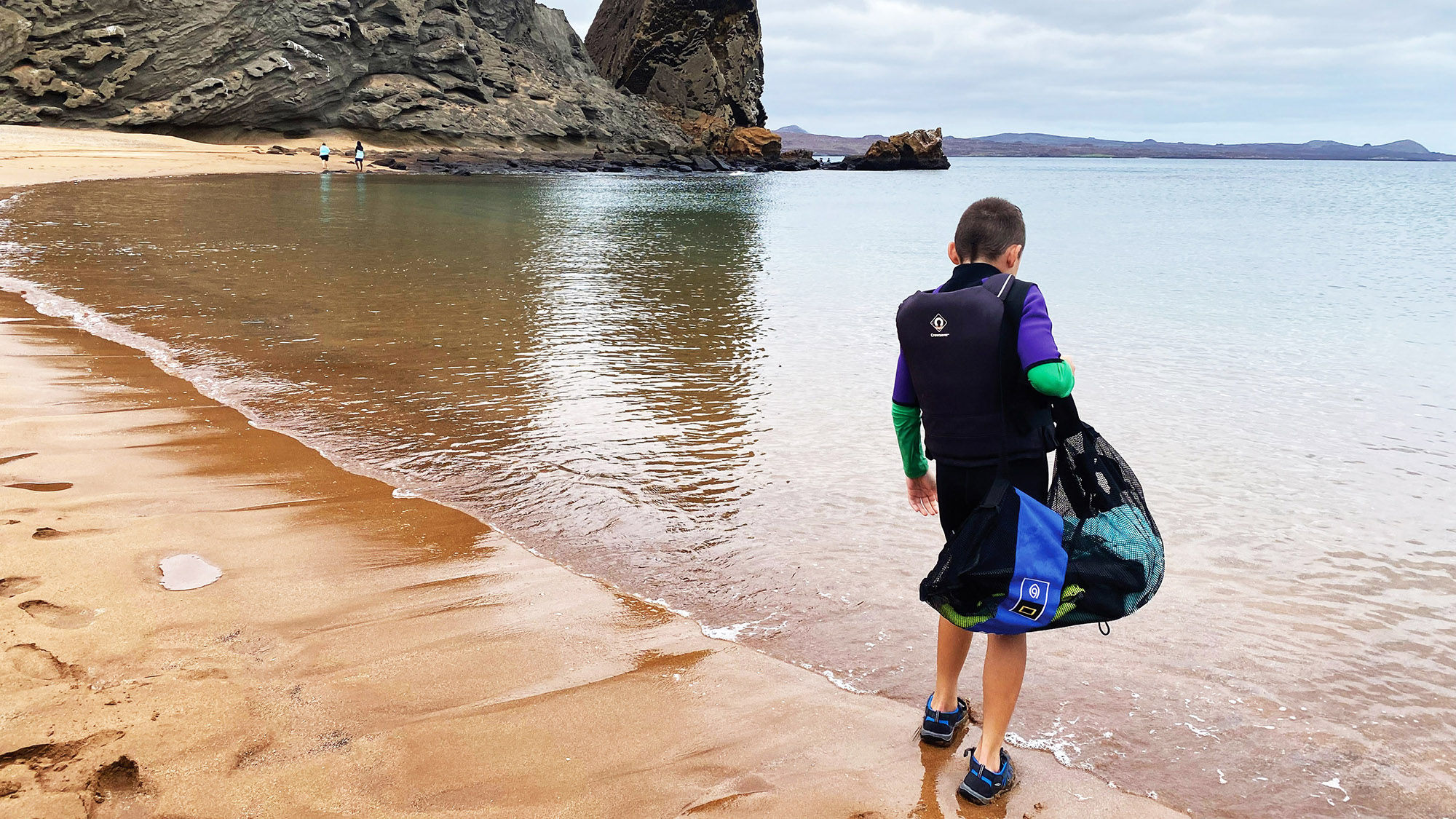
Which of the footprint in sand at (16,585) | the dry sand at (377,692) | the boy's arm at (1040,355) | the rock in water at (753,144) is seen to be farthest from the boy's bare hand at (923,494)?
the rock in water at (753,144)

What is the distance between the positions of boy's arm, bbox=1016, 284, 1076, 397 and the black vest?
0.03 metres

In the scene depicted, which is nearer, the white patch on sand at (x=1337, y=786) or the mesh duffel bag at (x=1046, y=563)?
the mesh duffel bag at (x=1046, y=563)

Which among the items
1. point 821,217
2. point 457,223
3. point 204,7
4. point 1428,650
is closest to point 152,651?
point 1428,650

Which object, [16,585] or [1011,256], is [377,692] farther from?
[1011,256]

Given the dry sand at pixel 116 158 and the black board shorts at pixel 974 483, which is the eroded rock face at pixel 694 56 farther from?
the black board shorts at pixel 974 483

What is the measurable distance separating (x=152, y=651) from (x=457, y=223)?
1952 centimetres

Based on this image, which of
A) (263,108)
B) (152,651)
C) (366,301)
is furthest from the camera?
(263,108)

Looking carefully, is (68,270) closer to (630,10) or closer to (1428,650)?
(1428,650)

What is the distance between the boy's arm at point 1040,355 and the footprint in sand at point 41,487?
435 cm

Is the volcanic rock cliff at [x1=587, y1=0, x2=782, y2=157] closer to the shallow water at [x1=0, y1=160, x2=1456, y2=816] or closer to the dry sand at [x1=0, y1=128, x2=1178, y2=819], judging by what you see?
the shallow water at [x1=0, y1=160, x2=1456, y2=816]

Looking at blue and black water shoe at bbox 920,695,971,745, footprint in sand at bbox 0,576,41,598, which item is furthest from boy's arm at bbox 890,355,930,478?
footprint in sand at bbox 0,576,41,598

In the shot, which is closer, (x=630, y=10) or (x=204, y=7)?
(x=204, y=7)

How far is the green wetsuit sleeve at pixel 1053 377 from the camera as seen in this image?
8.32 ft

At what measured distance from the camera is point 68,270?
11898 mm
